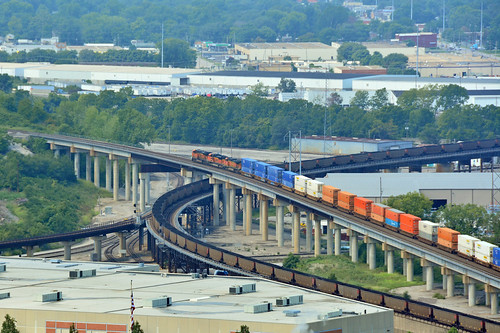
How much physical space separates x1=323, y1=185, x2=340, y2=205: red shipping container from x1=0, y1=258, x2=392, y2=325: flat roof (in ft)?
139

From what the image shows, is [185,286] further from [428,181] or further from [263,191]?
[428,181]

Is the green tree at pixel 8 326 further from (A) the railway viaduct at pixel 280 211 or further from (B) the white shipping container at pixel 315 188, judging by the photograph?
(B) the white shipping container at pixel 315 188

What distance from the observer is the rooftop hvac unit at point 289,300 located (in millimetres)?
79125

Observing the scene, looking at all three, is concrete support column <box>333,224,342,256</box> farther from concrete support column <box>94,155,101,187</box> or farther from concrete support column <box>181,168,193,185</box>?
concrete support column <box>94,155,101,187</box>

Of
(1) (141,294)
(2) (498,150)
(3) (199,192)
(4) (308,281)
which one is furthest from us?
(2) (498,150)

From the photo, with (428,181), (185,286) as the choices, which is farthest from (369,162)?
(185,286)

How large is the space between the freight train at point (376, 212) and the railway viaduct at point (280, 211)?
102 centimetres

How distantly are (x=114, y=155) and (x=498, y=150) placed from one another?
5906cm

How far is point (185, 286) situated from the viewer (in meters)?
88.4

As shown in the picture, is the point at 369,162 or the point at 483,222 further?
the point at 369,162

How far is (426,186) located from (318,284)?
198 ft

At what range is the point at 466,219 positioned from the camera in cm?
13262

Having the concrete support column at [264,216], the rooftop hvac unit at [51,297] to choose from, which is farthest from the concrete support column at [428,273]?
the rooftop hvac unit at [51,297]

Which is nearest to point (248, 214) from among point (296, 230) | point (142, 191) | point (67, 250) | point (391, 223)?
point (296, 230)
